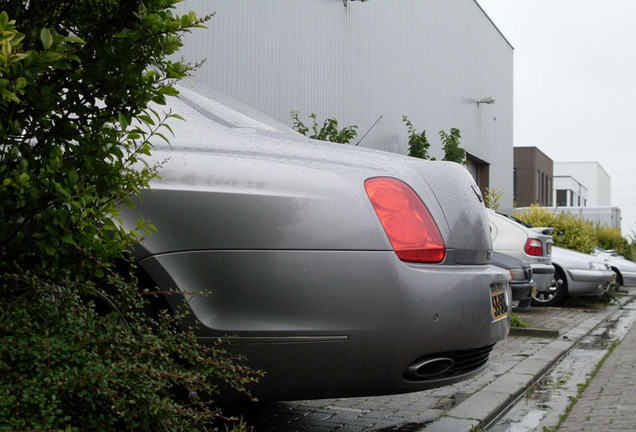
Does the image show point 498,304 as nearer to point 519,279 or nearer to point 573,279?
point 519,279

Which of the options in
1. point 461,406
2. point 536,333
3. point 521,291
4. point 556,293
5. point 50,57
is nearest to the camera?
point 50,57

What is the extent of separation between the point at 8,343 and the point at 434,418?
273 cm

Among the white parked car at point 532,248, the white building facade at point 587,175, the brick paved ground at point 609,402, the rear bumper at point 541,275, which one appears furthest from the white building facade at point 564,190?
the brick paved ground at point 609,402

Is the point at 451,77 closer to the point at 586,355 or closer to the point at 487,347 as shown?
the point at 586,355

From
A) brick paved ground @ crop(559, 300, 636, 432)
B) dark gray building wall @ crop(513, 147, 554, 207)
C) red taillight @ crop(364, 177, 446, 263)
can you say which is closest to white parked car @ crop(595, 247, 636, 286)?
brick paved ground @ crop(559, 300, 636, 432)

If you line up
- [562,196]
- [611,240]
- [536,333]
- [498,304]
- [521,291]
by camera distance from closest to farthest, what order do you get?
[498,304]
[521,291]
[536,333]
[611,240]
[562,196]

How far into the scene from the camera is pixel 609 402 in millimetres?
5336

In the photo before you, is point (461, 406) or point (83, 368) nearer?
point (83, 368)

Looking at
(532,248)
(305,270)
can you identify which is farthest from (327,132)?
(305,270)

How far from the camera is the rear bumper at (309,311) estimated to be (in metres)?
3.13

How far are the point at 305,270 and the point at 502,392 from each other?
2.74 metres

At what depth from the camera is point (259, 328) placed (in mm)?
3125

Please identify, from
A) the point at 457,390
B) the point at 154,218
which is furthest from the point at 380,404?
the point at 154,218

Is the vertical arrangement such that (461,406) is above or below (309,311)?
below
